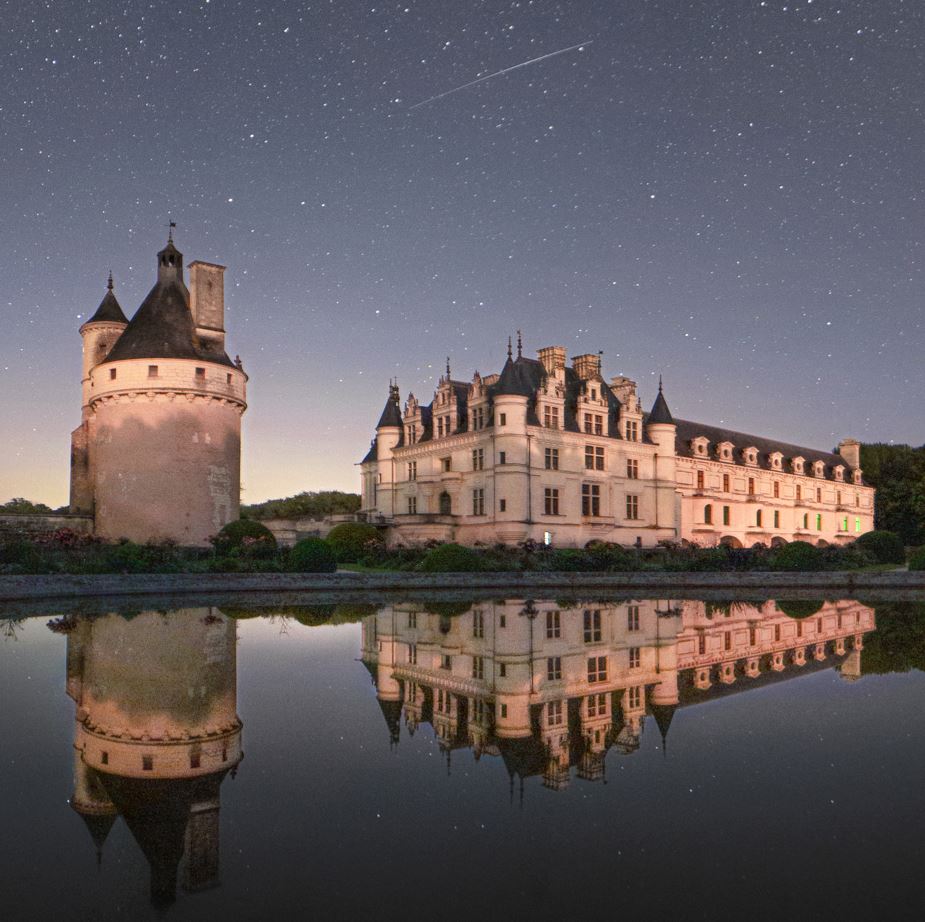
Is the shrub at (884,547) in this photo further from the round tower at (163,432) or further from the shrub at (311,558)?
the round tower at (163,432)

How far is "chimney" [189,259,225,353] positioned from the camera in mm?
37188

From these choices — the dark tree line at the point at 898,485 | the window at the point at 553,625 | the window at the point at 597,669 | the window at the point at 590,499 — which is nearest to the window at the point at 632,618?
the window at the point at 553,625

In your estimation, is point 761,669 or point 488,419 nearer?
point 761,669

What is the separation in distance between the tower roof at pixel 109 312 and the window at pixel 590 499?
24550mm

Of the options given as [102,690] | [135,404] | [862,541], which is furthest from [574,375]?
[102,690]

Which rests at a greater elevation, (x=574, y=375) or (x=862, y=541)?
(x=574, y=375)

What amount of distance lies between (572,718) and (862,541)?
138 ft

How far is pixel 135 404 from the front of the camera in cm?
3472

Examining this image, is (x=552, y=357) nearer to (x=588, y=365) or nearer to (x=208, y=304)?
(x=588, y=365)

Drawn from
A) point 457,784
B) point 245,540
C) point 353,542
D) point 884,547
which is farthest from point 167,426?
point 884,547

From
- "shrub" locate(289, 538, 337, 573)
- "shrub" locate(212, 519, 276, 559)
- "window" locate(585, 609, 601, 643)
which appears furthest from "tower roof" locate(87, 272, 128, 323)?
"window" locate(585, 609, 601, 643)

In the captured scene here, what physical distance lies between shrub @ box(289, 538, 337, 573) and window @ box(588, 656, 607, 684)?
17077 mm

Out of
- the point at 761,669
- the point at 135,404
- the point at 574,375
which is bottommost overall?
the point at 761,669

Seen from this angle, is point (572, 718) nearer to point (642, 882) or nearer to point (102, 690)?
point (642, 882)
